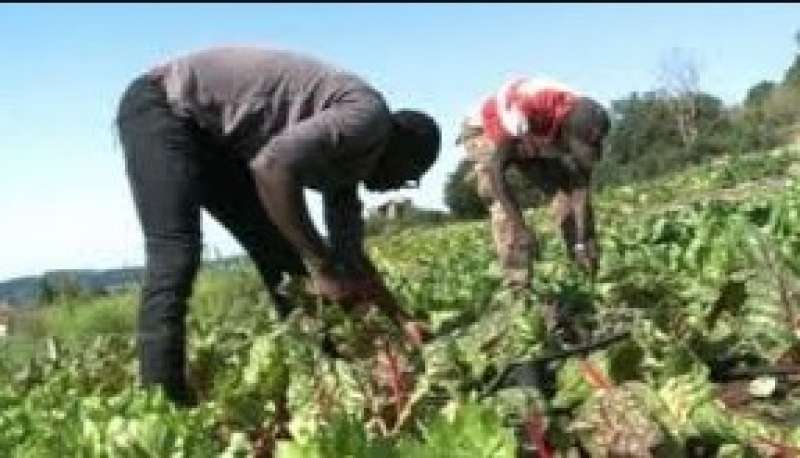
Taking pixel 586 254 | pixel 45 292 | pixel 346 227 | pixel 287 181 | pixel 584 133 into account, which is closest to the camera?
pixel 287 181

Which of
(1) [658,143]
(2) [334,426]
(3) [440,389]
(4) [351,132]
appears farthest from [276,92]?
(1) [658,143]

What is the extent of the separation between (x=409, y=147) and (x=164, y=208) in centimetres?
76

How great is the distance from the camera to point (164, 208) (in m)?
5.49

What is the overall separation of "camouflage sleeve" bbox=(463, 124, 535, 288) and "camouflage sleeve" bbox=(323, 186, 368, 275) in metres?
3.01

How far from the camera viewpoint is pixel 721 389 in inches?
188

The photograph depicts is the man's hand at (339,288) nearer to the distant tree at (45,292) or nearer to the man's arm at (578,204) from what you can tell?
the man's arm at (578,204)

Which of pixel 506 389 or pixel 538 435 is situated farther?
pixel 506 389

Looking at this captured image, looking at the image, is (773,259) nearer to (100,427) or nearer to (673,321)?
(673,321)

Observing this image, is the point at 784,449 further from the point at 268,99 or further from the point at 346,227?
the point at 346,227

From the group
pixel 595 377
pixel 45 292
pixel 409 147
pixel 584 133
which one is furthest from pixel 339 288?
pixel 45 292

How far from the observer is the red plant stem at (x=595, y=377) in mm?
4336

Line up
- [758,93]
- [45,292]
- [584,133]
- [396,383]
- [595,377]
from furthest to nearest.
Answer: [758,93], [45,292], [584,133], [396,383], [595,377]

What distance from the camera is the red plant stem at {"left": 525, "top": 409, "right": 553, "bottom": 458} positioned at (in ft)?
11.9

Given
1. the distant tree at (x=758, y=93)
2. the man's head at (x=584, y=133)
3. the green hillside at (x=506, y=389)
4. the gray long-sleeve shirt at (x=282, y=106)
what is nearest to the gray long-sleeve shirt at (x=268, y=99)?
the gray long-sleeve shirt at (x=282, y=106)
